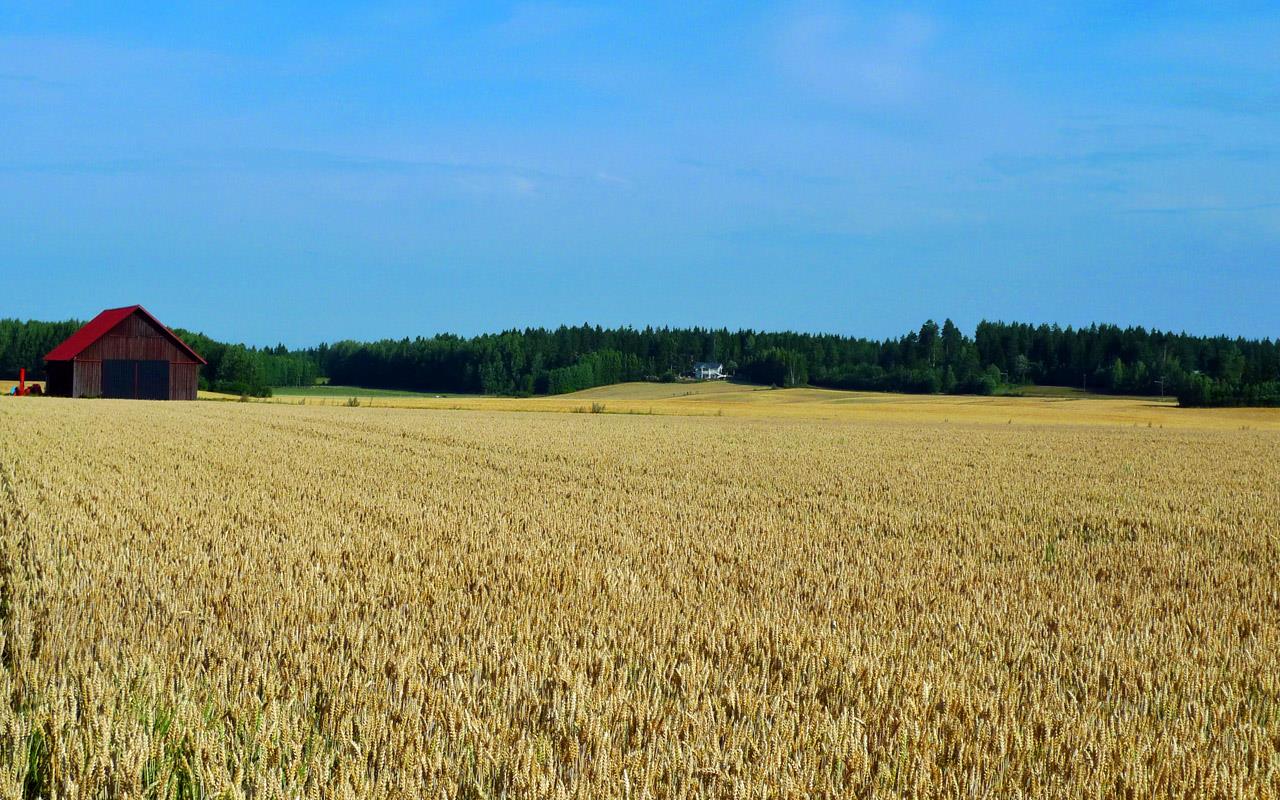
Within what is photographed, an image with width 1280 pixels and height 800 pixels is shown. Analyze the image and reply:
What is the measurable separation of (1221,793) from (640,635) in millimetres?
2840

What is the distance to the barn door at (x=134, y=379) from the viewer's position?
199 ft

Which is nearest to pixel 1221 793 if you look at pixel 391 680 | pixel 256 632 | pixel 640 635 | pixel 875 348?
pixel 640 635

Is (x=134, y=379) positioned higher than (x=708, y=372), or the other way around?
(x=708, y=372)

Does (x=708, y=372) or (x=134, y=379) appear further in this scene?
(x=708, y=372)

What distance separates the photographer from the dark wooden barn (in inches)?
2360

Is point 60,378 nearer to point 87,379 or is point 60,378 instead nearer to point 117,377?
point 87,379

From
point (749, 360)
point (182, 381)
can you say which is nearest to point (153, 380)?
point (182, 381)

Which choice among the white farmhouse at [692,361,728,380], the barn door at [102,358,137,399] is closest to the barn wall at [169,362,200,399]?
the barn door at [102,358,137,399]

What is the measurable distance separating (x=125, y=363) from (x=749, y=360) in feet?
288

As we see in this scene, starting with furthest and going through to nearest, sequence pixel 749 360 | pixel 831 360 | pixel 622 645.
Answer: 1. pixel 831 360
2. pixel 749 360
3. pixel 622 645

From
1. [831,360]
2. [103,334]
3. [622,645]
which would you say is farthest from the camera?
[831,360]

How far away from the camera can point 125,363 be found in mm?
60781

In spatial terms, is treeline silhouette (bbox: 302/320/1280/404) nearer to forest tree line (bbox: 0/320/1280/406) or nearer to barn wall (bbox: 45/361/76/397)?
forest tree line (bbox: 0/320/1280/406)

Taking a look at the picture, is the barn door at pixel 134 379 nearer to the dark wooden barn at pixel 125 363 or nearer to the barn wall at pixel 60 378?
the dark wooden barn at pixel 125 363
